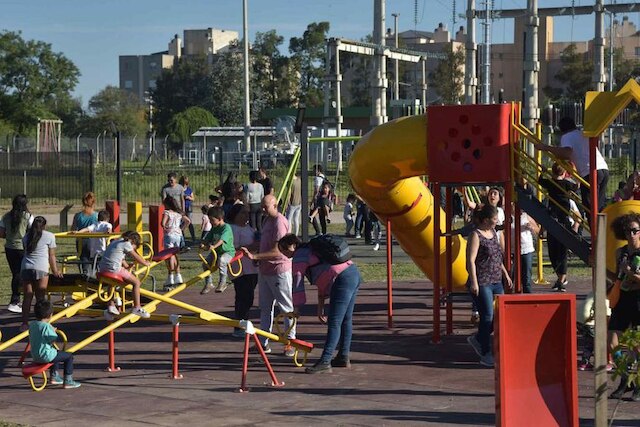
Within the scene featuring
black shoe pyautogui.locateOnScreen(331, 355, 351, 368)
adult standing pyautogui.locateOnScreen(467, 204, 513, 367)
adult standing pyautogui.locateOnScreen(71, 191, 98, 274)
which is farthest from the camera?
adult standing pyautogui.locateOnScreen(71, 191, 98, 274)

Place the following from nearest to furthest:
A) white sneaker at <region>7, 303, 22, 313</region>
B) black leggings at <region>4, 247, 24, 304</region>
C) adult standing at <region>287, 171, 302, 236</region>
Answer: black leggings at <region>4, 247, 24, 304</region> < white sneaker at <region>7, 303, 22, 313</region> < adult standing at <region>287, 171, 302, 236</region>

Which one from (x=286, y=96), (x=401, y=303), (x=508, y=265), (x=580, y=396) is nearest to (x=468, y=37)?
(x=401, y=303)

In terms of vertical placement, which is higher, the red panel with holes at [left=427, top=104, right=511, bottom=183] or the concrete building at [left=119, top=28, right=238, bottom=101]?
the concrete building at [left=119, top=28, right=238, bottom=101]

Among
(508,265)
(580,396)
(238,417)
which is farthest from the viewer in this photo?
(508,265)

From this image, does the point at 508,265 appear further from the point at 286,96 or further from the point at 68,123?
the point at 68,123

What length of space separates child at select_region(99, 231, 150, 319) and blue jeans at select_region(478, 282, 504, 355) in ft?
11.2

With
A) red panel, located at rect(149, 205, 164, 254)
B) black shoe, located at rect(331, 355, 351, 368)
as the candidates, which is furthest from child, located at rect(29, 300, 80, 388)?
red panel, located at rect(149, 205, 164, 254)

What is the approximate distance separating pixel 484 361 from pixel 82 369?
13.6 ft

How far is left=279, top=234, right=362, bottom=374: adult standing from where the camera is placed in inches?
463

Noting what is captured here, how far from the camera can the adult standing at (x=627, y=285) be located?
10.1m

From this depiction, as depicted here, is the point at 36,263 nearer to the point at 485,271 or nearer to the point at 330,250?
the point at 330,250

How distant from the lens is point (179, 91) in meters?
106

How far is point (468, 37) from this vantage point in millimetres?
48750

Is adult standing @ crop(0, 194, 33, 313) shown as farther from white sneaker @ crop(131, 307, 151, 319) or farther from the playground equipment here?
white sneaker @ crop(131, 307, 151, 319)
